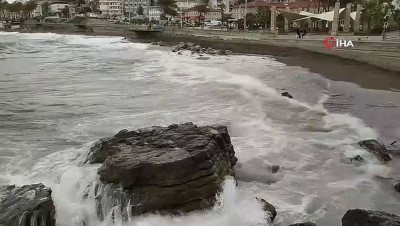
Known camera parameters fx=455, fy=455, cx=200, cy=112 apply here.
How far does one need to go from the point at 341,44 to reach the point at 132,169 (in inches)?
1372

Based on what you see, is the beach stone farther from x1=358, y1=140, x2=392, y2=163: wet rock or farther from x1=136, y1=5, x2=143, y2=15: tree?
x1=136, y1=5, x2=143, y2=15: tree

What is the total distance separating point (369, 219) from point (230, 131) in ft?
29.8

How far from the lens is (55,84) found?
96.4 feet

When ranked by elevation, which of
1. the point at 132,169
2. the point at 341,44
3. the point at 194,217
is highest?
the point at 341,44

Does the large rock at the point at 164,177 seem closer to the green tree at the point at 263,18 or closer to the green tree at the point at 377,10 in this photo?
the green tree at the point at 377,10

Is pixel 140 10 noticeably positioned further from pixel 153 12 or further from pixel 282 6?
pixel 282 6

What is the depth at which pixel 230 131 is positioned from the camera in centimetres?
1700

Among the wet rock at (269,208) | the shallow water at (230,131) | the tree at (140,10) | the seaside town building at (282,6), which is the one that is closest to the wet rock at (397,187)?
the shallow water at (230,131)

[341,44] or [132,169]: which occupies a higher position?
[341,44]

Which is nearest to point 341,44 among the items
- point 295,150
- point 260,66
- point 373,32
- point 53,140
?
point 260,66

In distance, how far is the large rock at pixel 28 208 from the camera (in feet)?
28.6

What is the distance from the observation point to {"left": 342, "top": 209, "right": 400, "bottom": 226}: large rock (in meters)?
8.04

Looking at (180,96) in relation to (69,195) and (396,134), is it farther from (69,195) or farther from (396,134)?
(69,195)

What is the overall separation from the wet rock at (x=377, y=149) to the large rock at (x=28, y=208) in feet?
31.3
